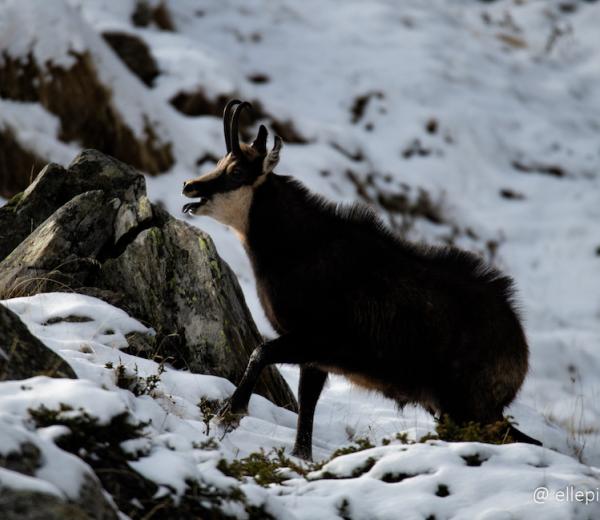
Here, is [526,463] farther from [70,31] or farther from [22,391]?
[70,31]

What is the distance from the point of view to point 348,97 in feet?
59.5

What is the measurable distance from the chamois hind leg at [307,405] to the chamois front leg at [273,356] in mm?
371

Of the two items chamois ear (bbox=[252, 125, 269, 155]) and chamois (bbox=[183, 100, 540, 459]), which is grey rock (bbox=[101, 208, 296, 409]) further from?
chamois ear (bbox=[252, 125, 269, 155])

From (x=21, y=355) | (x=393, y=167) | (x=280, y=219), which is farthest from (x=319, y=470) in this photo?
(x=393, y=167)

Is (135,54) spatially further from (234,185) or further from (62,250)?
(234,185)

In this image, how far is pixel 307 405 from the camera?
6039 mm

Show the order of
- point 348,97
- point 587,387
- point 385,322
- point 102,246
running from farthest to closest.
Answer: point 348,97
point 587,387
point 102,246
point 385,322

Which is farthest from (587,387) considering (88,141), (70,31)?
(70,31)

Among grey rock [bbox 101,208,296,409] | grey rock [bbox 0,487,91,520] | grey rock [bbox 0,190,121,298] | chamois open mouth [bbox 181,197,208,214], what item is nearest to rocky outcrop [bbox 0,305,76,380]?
grey rock [bbox 0,487,91,520]

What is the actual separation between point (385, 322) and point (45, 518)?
3.32 meters

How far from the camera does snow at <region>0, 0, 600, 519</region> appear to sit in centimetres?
→ 397

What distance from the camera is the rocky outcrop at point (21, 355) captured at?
3.81 m

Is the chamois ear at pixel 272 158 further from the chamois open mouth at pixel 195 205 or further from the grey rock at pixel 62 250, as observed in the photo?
the grey rock at pixel 62 250

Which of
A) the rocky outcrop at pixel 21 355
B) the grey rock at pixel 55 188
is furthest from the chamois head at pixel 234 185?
the rocky outcrop at pixel 21 355
